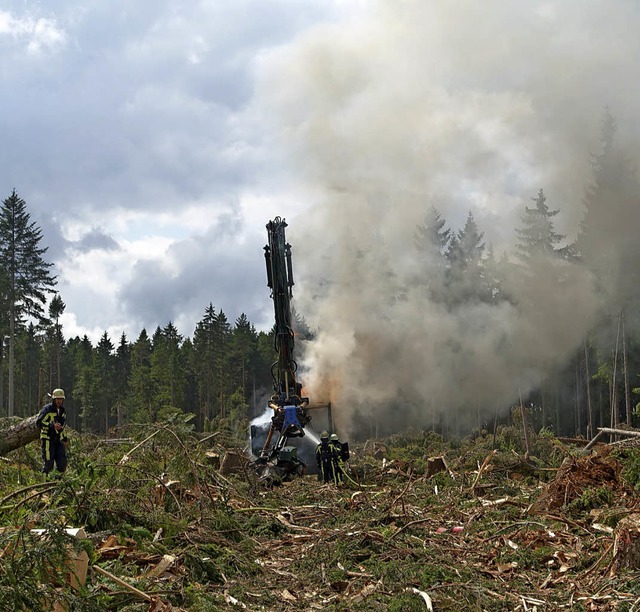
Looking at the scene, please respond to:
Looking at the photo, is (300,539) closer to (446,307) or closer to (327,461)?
(327,461)

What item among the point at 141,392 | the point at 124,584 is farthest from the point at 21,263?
the point at 124,584

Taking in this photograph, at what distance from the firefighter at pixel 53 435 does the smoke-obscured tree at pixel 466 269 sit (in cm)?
2869

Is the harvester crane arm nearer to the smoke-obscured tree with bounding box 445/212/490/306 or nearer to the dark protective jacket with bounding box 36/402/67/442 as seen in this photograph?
the dark protective jacket with bounding box 36/402/67/442

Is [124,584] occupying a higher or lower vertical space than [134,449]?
lower

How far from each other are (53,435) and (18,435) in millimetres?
584

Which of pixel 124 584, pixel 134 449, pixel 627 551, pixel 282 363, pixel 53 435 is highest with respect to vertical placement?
pixel 282 363

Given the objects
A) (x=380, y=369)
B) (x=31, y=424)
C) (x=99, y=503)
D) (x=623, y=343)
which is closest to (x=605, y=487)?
(x=99, y=503)

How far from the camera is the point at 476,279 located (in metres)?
37.8

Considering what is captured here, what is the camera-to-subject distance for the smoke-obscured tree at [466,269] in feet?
121

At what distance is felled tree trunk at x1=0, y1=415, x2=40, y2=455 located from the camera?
33.8 feet

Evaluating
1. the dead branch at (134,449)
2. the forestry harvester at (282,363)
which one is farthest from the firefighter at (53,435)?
the forestry harvester at (282,363)

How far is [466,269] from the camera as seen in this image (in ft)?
127

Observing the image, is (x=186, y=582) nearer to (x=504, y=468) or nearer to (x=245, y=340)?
(x=504, y=468)

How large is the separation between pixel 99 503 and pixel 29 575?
2.74 meters
